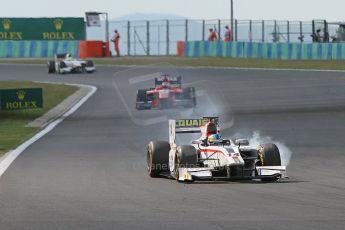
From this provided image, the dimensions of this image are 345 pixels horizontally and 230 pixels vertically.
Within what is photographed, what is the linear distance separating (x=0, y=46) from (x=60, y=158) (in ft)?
201

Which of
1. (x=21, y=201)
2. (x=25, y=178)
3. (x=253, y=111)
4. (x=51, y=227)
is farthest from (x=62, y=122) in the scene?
(x=51, y=227)

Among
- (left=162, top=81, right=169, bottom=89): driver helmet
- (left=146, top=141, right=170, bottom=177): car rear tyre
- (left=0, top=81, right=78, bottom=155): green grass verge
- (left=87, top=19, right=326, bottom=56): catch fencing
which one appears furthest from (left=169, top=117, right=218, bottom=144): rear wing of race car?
(left=87, top=19, right=326, bottom=56): catch fencing

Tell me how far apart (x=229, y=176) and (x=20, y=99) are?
55.6 ft

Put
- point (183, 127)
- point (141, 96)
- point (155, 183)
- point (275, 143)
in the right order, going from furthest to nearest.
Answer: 1. point (141, 96)
2. point (275, 143)
3. point (183, 127)
4. point (155, 183)

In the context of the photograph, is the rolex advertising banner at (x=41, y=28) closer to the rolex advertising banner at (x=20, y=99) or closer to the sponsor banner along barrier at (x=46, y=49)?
the sponsor banner along barrier at (x=46, y=49)

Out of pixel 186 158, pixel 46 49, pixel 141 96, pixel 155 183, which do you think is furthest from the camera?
pixel 46 49

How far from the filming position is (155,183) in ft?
50.0

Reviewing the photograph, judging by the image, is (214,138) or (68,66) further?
Result: (68,66)

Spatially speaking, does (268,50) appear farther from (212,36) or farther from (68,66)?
(212,36)

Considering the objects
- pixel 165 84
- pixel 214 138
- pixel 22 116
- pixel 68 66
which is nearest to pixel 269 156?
pixel 214 138

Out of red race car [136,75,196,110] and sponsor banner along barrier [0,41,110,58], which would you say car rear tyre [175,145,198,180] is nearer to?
red race car [136,75,196,110]

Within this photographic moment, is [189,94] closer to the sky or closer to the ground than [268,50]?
closer to the ground

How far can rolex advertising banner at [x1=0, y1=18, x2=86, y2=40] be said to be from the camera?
3452 inches

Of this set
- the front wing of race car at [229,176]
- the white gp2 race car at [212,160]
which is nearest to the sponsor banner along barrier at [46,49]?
the white gp2 race car at [212,160]
